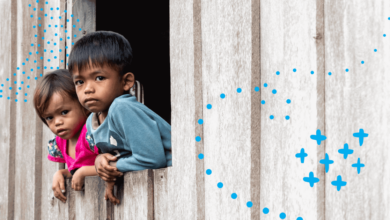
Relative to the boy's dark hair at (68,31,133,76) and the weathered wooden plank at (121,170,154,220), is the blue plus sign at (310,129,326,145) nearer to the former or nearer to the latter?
the weathered wooden plank at (121,170,154,220)

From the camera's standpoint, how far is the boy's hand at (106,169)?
1956 mm

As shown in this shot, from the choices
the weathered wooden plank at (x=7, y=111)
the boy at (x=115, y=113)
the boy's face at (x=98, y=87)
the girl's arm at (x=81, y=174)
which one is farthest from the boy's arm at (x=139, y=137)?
the weathered wooden plank at (x=7, y=111)

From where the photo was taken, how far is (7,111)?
3346 mm

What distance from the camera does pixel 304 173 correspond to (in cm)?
129

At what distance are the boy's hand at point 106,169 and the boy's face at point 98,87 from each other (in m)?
0.24

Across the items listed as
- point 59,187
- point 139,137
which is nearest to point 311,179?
point 139,137

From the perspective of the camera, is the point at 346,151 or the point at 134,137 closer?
the point at 346,151

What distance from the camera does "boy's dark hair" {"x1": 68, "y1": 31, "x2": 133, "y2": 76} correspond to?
6.63 feet

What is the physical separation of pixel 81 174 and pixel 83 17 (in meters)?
1.20

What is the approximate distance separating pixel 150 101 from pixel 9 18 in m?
2.39

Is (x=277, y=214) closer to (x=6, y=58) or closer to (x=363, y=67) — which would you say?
(x=363, y=67)

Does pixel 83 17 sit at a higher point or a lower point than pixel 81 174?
higher

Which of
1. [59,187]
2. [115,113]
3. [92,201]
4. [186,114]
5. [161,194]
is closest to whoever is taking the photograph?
[186,114]

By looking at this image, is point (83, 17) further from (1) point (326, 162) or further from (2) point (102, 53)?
(1) point (326, 162)
